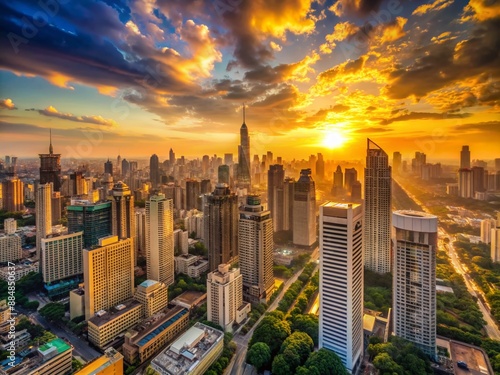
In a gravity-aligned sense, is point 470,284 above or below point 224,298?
below

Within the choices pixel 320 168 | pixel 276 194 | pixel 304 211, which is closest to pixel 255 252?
pixel 304 211

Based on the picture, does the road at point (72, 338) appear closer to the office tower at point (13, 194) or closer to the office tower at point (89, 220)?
the office tower at point (89, 220)

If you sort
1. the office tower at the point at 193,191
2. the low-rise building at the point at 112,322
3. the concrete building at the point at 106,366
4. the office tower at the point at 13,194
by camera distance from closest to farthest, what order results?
the concrete building at the point at 106,366, the low-rise building at the point at 112,322, the office tower at the point at 13,194, the office tower at the point at 193,191

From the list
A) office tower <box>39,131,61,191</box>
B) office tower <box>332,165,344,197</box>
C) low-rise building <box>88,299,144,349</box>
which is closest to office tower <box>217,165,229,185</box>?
office tower <box>332,165,344,197</box>

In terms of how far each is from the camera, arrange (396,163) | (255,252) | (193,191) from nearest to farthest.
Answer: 1. (255,252)
2. (396,163)
3. (193,191)

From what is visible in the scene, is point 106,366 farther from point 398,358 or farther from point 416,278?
point 416,278

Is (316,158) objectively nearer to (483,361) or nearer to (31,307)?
(483,361)

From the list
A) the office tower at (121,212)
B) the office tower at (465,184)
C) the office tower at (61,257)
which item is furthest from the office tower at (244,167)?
the office tower at (465,184)

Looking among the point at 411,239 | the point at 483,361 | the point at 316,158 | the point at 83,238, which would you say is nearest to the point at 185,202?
the point at 83,238
